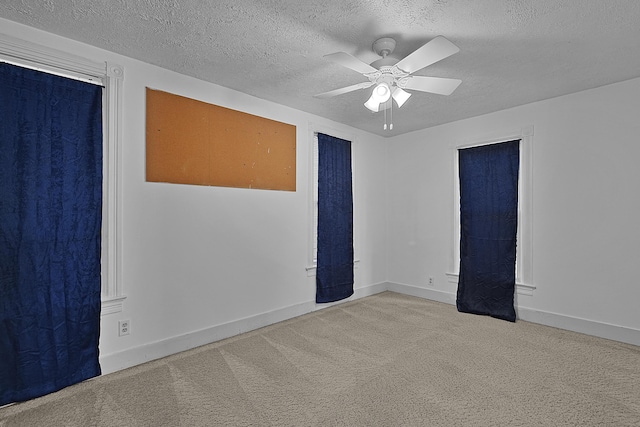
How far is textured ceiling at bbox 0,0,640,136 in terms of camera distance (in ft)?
6.84

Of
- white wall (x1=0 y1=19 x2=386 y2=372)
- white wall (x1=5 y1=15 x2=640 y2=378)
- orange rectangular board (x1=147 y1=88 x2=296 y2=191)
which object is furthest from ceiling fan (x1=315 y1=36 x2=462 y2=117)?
white wall (x1=5 y1=15 x2=640 y2=378)

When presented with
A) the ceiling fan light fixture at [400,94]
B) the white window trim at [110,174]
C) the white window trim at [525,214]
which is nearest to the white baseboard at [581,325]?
the white window trim at [525,214]

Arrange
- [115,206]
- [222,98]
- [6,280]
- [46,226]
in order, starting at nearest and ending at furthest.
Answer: [6,280]
[46,226]
[115,206]
[222,98]

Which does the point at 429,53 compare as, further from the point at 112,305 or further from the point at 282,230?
the point at 112,305

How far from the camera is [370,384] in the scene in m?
2.48

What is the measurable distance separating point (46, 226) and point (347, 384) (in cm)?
248

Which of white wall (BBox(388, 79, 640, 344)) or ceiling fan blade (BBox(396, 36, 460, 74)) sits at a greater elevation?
ceiling fan blade (BBox(396, 36, 460, 74))

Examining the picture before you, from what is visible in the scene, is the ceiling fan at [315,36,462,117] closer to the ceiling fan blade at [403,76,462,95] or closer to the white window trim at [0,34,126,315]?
the ceiling fan blade at [403,76,462,95]

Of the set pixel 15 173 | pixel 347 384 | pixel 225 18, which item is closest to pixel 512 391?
pixel 347 384

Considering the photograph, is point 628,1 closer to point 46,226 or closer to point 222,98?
point 222,98

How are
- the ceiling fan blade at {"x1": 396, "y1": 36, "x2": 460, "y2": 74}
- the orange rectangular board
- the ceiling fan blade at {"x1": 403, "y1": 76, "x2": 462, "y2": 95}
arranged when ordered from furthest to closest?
the orange rectangular board, the ceiling fan blade at {"x1": 403, "y1": 76, "x2": 462, "y2": 95}, the ceiling fan blade at {"x1": 396, "y1": 36, "x2": 460, "y2": 74}

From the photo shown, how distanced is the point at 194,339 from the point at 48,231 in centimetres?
151

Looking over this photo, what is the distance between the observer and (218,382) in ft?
8.18

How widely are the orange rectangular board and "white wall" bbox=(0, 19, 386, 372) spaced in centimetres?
8
